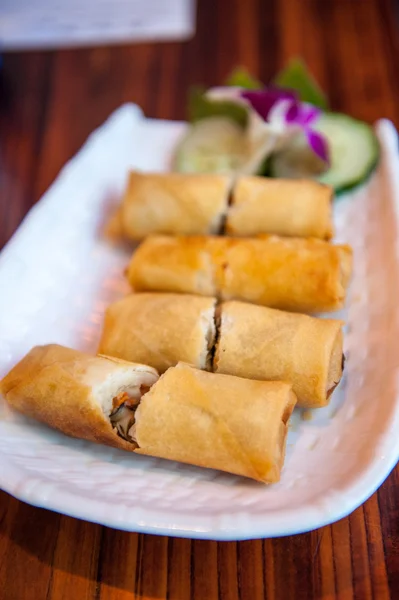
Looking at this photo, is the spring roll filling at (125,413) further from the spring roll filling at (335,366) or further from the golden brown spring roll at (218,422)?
the spring roll filling at (335,366)

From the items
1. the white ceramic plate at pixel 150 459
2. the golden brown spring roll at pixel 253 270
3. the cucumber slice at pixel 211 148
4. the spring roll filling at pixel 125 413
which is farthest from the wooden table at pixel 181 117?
the golden brown spring roll at pixel 253 270

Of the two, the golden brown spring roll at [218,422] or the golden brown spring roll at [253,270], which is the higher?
the golden brown spring roll at [253,270]

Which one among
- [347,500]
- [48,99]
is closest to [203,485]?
[347,500]

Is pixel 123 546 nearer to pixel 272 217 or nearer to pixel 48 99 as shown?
pixel 272 217

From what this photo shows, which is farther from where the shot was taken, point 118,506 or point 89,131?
point 89,131

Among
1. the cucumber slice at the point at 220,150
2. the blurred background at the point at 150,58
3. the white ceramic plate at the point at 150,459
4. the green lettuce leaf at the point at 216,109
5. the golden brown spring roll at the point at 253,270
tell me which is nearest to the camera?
the white ceramic plate at the point at 150,459
